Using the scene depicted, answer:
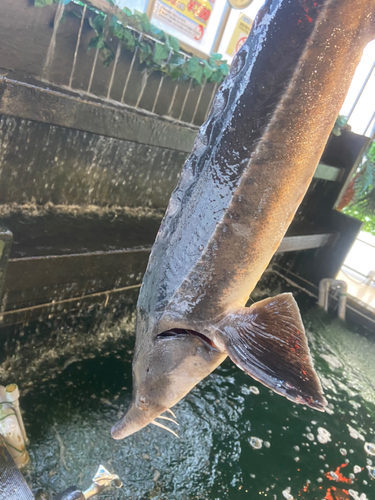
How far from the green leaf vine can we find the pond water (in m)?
2.95

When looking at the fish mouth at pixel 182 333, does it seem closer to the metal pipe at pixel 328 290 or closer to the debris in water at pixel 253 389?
the debris in water at pixel 253 389

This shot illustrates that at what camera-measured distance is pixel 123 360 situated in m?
3.51

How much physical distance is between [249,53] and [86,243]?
2.32 m

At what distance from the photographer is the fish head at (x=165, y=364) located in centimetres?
130

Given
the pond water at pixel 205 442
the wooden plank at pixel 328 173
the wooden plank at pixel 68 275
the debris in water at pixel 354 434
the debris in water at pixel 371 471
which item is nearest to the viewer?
the pond water at pixel 205 442

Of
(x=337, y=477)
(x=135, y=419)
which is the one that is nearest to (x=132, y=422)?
(x=135, y=419)

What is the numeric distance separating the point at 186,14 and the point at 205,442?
17.3ft

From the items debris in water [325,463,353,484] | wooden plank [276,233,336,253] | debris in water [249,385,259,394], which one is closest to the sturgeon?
debris in water [325,463,353,484]

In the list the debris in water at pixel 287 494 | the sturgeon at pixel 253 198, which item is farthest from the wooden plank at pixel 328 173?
the sturgeon at pixel 253 198

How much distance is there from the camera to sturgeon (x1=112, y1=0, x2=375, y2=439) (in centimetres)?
105

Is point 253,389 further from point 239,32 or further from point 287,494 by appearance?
point 239,32

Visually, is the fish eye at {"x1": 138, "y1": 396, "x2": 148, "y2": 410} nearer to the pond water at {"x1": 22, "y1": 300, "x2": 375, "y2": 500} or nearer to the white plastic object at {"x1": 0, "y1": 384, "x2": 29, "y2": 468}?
the white plastic object at {"x1": 0, "y1": 384, "x2": 29, "y2": 468}

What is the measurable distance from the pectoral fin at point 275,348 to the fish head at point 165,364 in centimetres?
16

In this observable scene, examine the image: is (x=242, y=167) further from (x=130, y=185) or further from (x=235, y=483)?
(x=130, y=185)
